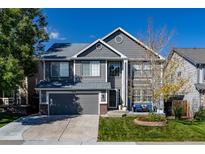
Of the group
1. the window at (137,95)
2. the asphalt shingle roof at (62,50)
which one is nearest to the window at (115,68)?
the window at (137,95)

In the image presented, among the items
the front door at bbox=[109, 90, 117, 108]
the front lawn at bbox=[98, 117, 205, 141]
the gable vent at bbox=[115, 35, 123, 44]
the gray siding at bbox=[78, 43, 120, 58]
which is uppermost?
the gable vent at bbox=[115, 35, 123, 44]

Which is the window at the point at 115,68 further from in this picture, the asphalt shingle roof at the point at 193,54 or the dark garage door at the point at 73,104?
the asphalt shingle roof at the point at 193,54

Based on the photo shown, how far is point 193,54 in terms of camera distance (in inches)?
1043

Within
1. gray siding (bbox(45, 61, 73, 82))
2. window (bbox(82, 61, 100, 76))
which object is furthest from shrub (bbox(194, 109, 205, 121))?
gray siding (bbox(45, 61, 73, 82))

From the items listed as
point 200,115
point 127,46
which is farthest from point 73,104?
point 200,115

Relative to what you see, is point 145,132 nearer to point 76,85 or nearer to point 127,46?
point 76,85

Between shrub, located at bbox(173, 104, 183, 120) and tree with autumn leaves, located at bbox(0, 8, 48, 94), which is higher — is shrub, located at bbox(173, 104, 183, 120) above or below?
below

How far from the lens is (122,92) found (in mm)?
23375

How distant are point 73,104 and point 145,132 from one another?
9.22m

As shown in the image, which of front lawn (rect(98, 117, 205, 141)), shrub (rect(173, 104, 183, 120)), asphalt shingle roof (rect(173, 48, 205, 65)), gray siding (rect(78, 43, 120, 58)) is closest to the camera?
front lawn (rect(98, 117, 205, 141))

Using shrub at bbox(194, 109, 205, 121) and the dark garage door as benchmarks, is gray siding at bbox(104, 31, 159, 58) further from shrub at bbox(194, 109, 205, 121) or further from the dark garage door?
shrub at bbox(194, 109, 205, 121)

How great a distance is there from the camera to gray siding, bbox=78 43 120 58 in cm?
2297

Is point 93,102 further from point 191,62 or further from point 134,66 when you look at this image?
point 191,62

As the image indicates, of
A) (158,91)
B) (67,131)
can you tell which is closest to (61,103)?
(67,131)
